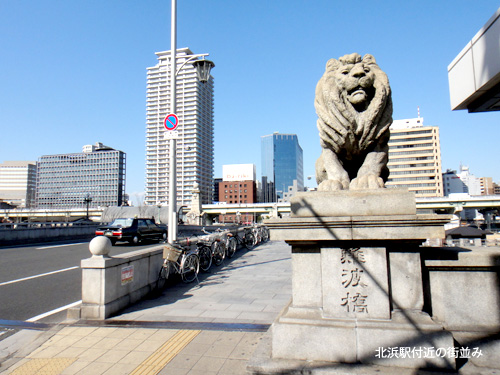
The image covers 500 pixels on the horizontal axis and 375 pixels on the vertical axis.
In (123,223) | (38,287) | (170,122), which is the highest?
(170,122)

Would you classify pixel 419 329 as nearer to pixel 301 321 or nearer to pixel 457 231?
pixel 301 321

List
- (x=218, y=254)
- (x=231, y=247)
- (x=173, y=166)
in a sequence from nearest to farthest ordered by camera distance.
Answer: (x=173, y=166) < (x=218, y=254) < (x=231, y=247)

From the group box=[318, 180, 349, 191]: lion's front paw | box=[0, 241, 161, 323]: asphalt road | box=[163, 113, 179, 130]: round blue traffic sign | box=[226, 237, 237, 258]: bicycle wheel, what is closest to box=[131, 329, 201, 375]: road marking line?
box=[0, 241, 161, 323]: asphalt road

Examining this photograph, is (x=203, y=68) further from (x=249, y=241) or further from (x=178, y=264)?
(x=249, y=241)

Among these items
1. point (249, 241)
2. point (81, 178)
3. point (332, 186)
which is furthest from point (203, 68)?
point (81, 178)

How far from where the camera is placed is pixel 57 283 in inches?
348

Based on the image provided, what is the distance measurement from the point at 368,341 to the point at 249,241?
15.3 m

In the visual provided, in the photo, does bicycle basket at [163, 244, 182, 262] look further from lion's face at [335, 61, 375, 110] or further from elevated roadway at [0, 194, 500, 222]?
elevated roadway at [0, 194, 500, 222]

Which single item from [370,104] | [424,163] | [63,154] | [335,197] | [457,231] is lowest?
[457,231]

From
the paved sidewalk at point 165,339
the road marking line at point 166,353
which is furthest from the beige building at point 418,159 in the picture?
the road marking line at point 166,353

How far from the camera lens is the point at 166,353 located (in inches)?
163

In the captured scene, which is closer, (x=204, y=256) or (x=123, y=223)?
(x=204, y=256)

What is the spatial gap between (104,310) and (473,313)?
17.7 ft

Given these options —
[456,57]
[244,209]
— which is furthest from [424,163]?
[456,57]
